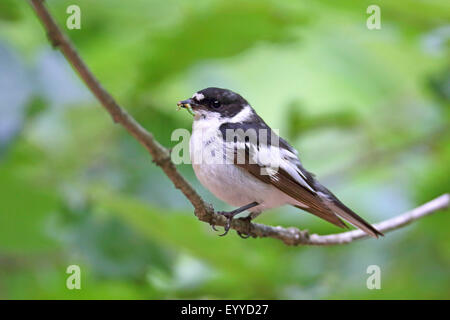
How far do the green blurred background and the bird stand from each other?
0.70 feet

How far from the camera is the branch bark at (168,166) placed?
1.05m

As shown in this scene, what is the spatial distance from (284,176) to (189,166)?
1.85 ft

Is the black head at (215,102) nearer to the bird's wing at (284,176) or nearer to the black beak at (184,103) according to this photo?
the black beak at (184,103)

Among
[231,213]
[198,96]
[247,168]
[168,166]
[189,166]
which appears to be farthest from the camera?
[189,166]

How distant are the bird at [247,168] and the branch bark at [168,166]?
97 millimetres

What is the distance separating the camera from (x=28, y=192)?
286 cm

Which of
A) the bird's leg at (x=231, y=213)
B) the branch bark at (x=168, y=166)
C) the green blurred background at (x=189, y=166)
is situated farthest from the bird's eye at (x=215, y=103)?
the branch bark at (x=168, y=166)

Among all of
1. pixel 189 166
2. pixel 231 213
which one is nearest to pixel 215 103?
pixel 189 166

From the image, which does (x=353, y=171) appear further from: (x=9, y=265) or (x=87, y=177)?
(x=9, y=265)

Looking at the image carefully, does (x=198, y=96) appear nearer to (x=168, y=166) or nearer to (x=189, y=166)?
(x=189, y=166)

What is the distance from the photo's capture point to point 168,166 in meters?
→ 1.31

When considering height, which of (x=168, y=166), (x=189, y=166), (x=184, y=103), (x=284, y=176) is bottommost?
(x=168, y=166)

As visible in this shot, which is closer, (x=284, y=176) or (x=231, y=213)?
(x=231, y=213)
